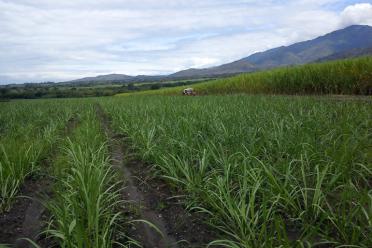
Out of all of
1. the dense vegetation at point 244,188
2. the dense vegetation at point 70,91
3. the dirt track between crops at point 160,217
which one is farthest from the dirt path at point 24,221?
the dense vegetation at point 70,91

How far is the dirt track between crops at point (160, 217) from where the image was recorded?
2770mm

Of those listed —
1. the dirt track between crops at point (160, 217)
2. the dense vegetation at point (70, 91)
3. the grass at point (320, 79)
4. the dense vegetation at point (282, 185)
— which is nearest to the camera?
the dense vegetation at point (282, 185)

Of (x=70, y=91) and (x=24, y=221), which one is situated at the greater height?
(x=24, y=221)

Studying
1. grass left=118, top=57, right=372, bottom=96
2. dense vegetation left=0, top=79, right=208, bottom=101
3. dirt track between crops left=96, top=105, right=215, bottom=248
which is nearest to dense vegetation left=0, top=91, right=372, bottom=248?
dirt track between crops left=96, top=105, right=215, bottom=248

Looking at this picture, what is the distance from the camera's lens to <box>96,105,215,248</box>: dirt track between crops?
109 inches

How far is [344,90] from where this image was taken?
1562 cm

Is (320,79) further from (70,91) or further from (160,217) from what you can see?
(70,91)

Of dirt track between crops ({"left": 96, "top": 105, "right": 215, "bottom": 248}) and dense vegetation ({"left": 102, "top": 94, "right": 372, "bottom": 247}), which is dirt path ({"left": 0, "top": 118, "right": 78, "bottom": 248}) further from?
dense vegetation ({"left": 102, "top": 94, "right": 372, "bottom": 247})

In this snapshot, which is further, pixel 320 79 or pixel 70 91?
pixel 70 91

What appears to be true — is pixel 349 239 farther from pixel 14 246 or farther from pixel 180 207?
pixel 14 246

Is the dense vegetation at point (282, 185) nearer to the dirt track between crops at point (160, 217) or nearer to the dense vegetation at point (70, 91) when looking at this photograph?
the dirt track between crops at point (160, 217)

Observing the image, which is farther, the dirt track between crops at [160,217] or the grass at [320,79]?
the grass at [320,79]

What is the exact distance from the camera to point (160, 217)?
3.23 m

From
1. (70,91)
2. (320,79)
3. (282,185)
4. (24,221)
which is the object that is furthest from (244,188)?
(70,91)
